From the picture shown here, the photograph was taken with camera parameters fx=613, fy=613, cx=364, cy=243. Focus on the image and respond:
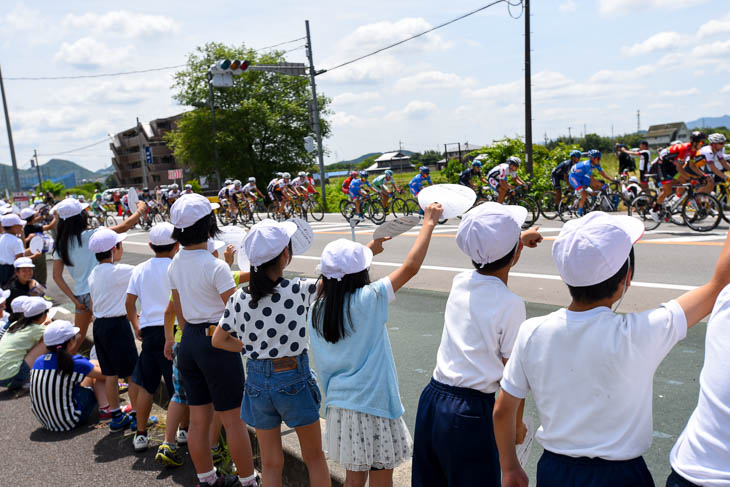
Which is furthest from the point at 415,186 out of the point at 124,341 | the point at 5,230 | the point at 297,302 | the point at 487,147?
the point at 297,302

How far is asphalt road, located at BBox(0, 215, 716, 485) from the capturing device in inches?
162

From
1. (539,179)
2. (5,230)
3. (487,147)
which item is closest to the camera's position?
(5,230)

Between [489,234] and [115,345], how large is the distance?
3712 mm

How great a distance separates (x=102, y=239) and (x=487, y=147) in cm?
2282

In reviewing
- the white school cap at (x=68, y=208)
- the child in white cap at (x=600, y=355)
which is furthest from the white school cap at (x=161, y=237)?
the child in white cap at (x=600, y=355)

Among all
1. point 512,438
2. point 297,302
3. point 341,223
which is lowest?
Answer: point 341,223

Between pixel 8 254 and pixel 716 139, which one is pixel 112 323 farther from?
pixel 716 139

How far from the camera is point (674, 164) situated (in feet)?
44.8

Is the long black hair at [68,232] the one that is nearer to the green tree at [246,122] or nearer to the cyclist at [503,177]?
the cyclist at [503,177]

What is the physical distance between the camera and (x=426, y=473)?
248 centimetres

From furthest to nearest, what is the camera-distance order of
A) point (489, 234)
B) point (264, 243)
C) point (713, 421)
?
point (264, 243), point (489, 234), point (713, 421)

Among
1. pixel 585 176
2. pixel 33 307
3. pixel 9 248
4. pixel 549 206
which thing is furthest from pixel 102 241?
pixel 549 206

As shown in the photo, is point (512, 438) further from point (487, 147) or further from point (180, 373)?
point (487, 147)

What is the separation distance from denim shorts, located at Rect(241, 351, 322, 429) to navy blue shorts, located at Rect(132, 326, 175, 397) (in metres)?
1.56
